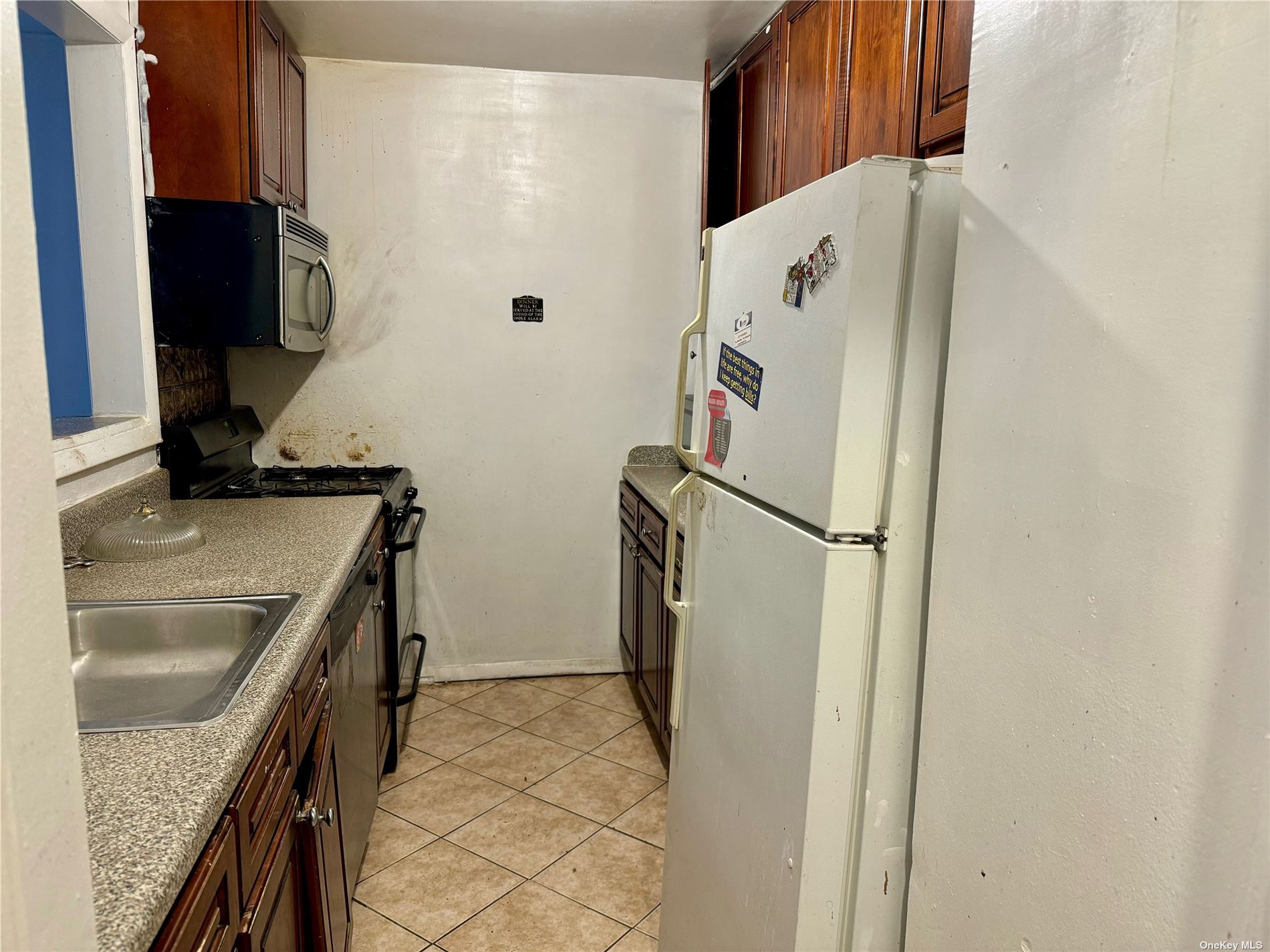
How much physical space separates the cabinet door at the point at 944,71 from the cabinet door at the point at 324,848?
5.47 ft

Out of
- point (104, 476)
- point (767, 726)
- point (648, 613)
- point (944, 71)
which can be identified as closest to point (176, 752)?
point (767, 726)

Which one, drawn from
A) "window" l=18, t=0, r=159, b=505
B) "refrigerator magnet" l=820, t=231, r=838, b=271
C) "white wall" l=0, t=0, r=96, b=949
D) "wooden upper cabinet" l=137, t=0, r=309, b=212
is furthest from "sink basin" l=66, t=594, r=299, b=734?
"wooden upper cabinet" l=137, t=0, r=309, b=212

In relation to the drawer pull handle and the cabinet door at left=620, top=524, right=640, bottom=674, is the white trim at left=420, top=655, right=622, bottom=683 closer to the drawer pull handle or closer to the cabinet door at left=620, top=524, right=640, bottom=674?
the cabinet door at left=620, top=524, right=640, bottom=674

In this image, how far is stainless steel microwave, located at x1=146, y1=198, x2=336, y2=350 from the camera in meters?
2.45

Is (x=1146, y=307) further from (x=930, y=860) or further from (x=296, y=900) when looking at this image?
(x=296, y=900)

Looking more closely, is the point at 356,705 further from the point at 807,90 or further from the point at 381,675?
the point at 807,90

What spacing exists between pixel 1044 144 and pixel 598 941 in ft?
6.47

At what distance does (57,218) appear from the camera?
2.17 meters

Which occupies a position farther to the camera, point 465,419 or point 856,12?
point 465,419

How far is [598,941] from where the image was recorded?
81.1 inches

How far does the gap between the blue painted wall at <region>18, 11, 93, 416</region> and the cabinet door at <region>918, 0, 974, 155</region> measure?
2083 millimetres

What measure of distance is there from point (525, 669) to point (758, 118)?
240 cm

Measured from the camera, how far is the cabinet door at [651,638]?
2.84 m

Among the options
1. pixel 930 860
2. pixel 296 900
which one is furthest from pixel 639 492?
pixel 930 860
